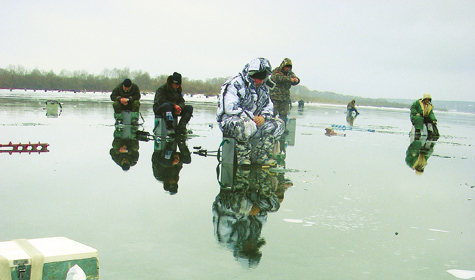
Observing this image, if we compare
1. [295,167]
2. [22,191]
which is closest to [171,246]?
[22,191]

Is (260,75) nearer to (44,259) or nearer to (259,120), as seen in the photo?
(259,120)

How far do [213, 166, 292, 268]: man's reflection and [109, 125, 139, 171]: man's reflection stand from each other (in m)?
2.05

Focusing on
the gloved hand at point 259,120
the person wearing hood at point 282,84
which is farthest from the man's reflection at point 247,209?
the person wearing hood at point 282,84

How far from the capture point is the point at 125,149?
A: 34.3ft

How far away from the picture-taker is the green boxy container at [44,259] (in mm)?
2586

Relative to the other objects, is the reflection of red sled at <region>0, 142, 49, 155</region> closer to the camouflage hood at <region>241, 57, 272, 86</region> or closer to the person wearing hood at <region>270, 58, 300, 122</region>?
the camouflage hood at <region>241, 57, 272, 86</region>

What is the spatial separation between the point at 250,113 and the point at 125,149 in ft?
11.3

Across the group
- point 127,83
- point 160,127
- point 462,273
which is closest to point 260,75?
point 462,273

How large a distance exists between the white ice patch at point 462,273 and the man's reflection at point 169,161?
355 cm

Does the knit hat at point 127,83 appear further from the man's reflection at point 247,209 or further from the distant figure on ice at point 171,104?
the man's reflection at point 247,209

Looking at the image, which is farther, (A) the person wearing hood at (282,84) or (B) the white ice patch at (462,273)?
(A) the person wearing hood at (282,84)

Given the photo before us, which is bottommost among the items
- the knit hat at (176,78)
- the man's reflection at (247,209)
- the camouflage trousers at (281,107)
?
the man's reflection at (247,209)

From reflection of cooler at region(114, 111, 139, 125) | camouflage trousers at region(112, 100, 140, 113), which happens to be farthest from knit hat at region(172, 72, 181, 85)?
reflection of cooler at region(114, 111, 139, 125)

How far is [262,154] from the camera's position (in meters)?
8.66
